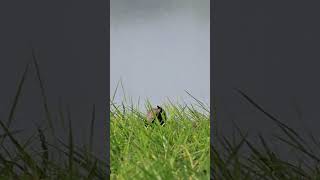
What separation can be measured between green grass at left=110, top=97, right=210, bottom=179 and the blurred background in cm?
14

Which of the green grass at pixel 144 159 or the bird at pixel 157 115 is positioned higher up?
the bird at pixel 157 115

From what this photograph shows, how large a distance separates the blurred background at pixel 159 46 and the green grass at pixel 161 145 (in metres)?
0.14

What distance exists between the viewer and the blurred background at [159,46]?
127 cm

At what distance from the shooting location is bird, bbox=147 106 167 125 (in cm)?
158

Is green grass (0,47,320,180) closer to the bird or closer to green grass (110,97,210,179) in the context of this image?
green grass (110,97,210,179)

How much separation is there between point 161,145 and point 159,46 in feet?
0.96

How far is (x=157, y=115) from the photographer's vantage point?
165 cm
